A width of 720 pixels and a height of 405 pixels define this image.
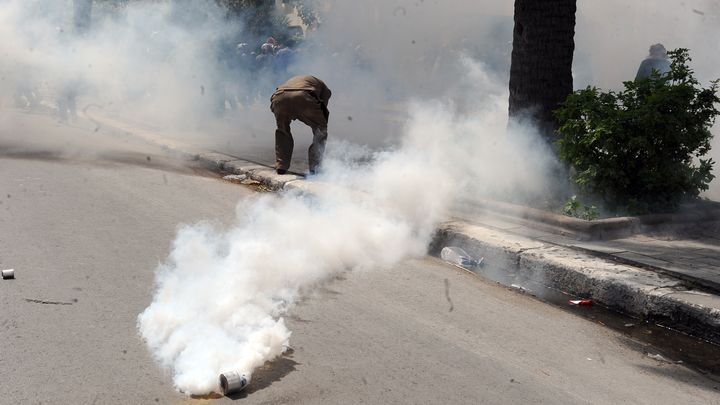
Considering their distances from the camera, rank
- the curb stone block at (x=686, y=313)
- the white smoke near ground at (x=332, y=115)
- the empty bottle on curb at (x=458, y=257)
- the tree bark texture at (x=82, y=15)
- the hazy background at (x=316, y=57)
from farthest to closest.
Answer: the tree bark texture at (x=82, y=15) → the hazy background at (x=316, y=57) → the empty bottle on curb at (x=458, y=257) → the curb stone block at (x=686, y=313) → the white smoke near ground at (x=332, y=115)

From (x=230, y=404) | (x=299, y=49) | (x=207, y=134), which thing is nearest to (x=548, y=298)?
(x=230, y=404)

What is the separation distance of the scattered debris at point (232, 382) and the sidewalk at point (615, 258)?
291 centimetres

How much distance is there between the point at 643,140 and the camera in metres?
6.90

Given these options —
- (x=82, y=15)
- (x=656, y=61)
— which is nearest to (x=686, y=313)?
(x=656, y=61)

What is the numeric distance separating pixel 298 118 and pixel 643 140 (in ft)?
12.7

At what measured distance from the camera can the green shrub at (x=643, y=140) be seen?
6.96 m

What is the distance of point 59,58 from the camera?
48.4 ft

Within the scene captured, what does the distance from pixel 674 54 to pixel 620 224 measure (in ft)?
5.78

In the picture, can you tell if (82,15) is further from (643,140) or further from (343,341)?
(343,341)

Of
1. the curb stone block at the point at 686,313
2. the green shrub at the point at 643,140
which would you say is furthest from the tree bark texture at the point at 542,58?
the curb stone block at the point at 686,313

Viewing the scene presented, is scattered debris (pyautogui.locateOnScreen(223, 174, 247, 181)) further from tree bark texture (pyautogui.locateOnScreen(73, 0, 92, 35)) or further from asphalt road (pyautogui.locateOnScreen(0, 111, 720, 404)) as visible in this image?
tree bark texture (pyautogui.locateOnScreen(73, 0, 92, 35))

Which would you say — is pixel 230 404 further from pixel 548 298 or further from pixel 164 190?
pixel 164 190

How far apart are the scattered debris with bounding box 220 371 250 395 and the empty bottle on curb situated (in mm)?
3004

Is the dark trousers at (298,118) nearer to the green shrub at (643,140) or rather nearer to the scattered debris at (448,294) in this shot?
the green shrub at (643,140)
